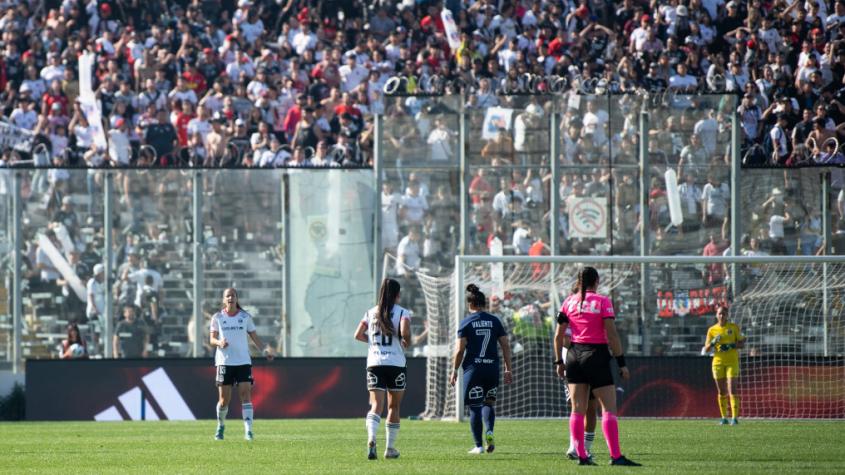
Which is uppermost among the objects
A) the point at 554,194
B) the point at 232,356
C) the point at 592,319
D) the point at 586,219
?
the point at 554,194

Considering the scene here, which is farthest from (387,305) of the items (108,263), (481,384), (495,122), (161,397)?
(108,263)

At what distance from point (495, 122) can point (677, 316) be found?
16.3 feet

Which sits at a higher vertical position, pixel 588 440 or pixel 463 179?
pixel 463 179

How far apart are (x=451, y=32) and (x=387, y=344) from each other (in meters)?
18.6

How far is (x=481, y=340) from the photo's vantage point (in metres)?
15.8

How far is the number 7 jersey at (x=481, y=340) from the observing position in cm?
1578

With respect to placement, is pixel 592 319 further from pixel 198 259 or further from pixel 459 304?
pixel 198 259

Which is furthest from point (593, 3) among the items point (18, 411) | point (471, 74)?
point (18, 411)

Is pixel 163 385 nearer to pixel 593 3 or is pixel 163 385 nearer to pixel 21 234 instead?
pixel 21 234

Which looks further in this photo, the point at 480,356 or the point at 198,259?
the point at 198,259

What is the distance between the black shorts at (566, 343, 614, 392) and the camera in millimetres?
13508

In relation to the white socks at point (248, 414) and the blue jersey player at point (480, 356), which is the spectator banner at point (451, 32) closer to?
the white socks at point (248, 414)

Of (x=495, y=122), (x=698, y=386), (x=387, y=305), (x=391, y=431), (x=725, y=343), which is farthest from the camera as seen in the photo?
(x=495, y=122)

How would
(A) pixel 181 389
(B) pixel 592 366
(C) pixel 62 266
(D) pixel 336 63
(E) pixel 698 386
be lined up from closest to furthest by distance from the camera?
(B) pixel 592 366 < (E) pixel 698 386 < (A) pixel 181 389 < (C) pixel 62 266 < (D) pixel 336 63
